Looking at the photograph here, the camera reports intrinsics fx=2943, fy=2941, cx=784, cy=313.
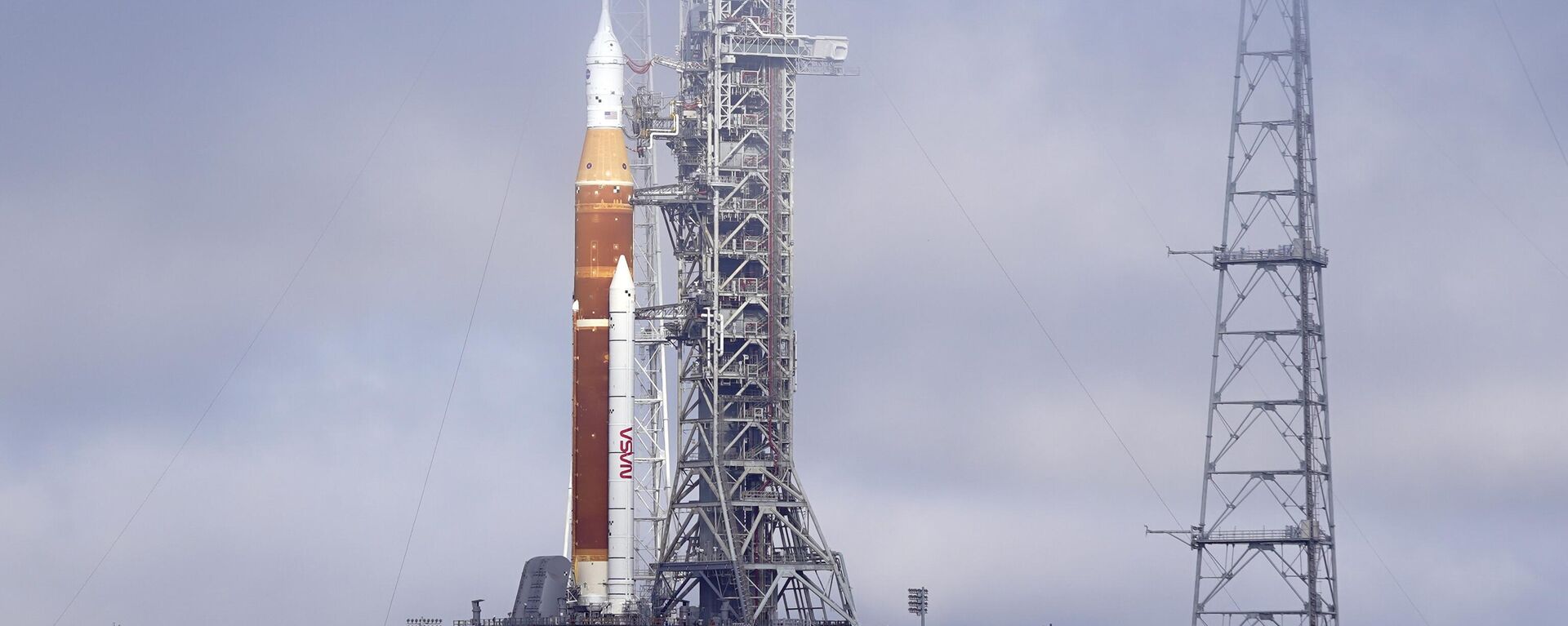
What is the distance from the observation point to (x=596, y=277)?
12588cm

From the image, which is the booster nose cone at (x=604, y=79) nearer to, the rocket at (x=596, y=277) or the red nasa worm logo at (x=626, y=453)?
the rocket at (x=596, y=277)

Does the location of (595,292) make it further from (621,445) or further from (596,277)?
(621,445)

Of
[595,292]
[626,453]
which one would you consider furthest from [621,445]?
[595,292]

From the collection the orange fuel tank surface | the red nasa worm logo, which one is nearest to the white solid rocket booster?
the red nasa worm logo

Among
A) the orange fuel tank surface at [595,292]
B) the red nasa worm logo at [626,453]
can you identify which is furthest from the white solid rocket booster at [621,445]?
the orange fuel tank surface at [595,292]

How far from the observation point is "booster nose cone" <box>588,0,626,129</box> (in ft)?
414

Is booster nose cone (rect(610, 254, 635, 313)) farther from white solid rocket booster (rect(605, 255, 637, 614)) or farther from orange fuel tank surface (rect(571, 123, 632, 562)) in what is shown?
orange fuel tank surface (rect(571, 123, 632, 562))

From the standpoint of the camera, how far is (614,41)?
12675cm

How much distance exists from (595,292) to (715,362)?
6566mm

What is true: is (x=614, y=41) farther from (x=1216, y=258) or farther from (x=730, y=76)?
(x=1216, y=258)

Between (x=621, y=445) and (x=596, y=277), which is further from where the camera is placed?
(x=596, y=277)

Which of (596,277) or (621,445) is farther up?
(596,277)

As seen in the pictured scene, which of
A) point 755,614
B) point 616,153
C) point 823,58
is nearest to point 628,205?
point 616,153

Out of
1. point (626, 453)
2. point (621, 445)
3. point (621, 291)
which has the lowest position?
point (626, 453)
